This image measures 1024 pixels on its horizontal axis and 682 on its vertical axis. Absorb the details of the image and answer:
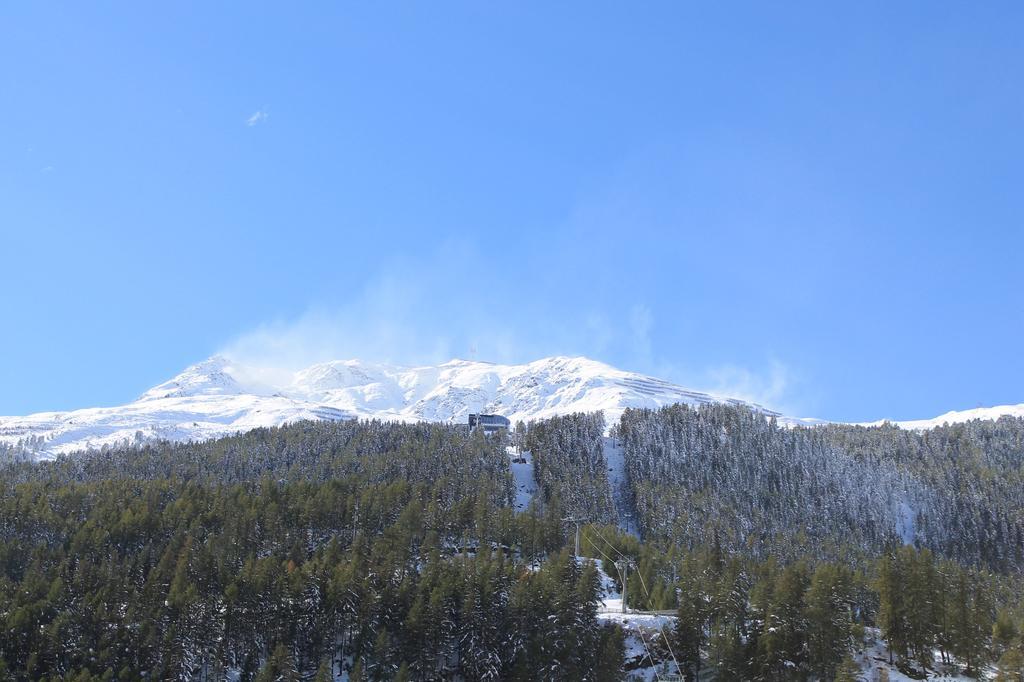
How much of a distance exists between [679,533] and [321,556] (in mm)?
87250

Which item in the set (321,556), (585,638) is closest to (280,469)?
(321,556)

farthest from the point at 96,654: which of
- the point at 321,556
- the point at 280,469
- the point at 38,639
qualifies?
the point at 280,469

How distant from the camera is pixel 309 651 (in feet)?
318

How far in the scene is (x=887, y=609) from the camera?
94875mm

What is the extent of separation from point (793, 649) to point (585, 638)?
24249 mm

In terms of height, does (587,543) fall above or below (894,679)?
above

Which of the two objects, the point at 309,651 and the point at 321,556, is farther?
the point at 321,556

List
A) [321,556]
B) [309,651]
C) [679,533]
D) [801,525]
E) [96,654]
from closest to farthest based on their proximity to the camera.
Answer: [96,654] < [309,651] < [321,556] < [679,533] < [801,525]

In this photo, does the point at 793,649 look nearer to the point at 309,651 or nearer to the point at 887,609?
the point at 887,609

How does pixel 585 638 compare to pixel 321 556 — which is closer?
pixel 585 638

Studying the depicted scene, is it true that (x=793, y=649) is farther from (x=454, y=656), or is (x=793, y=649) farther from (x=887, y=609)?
(x=454, y=656)

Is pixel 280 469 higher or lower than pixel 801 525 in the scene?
higher

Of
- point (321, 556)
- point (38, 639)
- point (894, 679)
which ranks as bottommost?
point (894, 679)

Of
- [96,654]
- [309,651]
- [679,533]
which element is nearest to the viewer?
[96,654]
